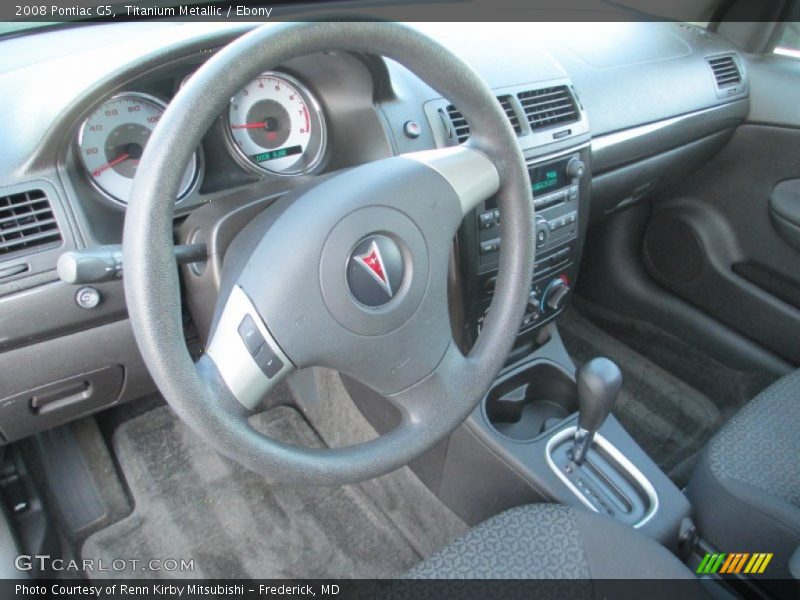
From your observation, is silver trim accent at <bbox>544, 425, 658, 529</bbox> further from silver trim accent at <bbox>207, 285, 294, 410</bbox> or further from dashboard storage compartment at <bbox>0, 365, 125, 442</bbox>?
dashboard storage compartment at <bbox>0, 365, 125, 442</bbox>

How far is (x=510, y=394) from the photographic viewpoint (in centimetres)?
154

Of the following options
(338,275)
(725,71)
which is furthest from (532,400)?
(725,71)

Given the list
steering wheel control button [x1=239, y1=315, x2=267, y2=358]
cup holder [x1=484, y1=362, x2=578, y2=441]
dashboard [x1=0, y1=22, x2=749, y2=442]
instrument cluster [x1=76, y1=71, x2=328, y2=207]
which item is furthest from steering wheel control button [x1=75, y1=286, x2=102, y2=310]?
cup holder [x1=484, y1=362, x2=578, y2=441]

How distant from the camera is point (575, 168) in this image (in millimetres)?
1447

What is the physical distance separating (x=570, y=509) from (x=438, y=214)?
556mm

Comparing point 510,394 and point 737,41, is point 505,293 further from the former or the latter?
point 737,41

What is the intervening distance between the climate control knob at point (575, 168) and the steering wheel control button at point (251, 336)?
89 cm

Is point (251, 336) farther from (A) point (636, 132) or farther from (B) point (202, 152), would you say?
(A) point (636, 132)

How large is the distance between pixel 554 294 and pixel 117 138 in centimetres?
96

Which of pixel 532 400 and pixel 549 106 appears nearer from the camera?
pixel 549 106

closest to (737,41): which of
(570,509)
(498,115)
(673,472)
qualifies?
(673,472)

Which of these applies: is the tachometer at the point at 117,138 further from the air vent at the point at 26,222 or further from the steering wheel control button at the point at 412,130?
the steering wheel control button at the point at 412,130

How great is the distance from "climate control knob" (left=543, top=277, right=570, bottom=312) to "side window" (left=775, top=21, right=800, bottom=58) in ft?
4.31

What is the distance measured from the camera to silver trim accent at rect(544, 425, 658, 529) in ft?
4.17
